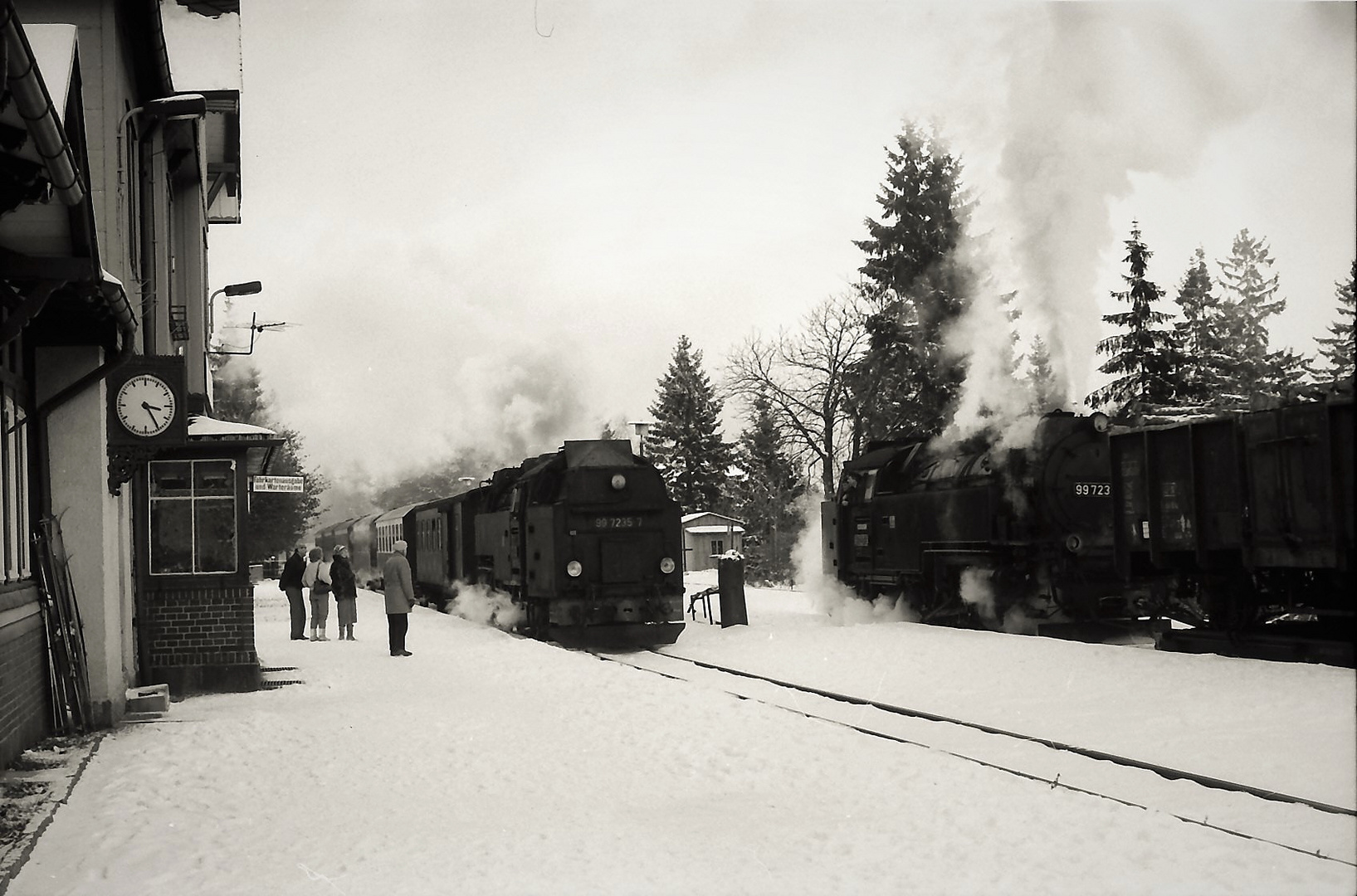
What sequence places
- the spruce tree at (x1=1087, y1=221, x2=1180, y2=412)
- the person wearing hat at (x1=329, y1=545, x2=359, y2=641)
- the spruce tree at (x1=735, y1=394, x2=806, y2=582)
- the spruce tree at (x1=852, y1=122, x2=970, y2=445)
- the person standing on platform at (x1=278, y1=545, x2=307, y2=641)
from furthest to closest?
the spruce tree at (x1=735, y1=394, x2=806, y2=582)
the spruce tree at (x1=852, y1=122, x2=970, y2=445)
the spruce tree at (x1=1087, y1=221, x2=1180, y2=412)
the person standing on platform at (x1=278, y1=545, x2=307, y2=641)
the person wearing hat at (x1=329, y1=545, x2=359, y2=641)

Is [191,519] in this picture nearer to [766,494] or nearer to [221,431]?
[221,431]

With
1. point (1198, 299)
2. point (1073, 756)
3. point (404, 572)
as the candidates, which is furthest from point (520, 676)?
point (1198, 299)

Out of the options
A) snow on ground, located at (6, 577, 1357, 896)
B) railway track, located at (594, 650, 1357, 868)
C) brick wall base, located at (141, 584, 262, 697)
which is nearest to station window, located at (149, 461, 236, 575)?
brick wall base, located at (141, 584, 262, 697)

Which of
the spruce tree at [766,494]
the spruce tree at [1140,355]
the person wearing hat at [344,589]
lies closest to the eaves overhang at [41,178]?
the person wearing hat at [344,589]

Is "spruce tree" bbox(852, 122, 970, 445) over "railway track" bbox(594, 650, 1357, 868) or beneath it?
over

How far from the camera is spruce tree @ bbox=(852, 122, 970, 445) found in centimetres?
3378

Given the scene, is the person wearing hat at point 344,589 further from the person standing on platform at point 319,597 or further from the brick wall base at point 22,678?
the brick wall base at point 22,678

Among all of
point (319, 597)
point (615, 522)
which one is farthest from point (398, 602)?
point (319, 597)

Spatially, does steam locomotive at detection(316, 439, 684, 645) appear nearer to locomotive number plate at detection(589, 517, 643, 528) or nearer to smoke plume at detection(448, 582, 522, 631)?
locomotive number plate at detection(589, 517, 643, 528)

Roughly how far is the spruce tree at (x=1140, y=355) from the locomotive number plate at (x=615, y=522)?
52.2ft

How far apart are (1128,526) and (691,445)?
4333 centimetres

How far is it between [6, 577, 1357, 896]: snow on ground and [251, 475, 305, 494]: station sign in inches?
131

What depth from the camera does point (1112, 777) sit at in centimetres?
795

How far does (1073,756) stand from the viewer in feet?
28.3
